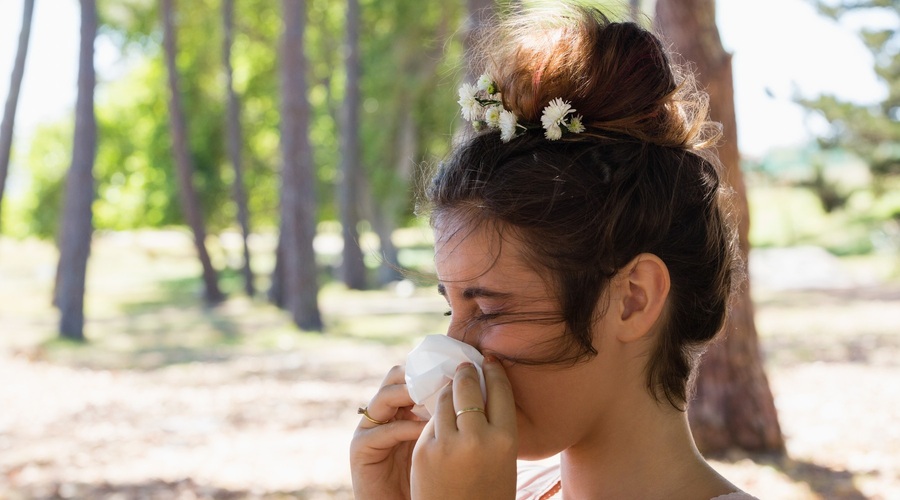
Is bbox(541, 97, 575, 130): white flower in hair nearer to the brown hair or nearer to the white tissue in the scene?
the brown hair

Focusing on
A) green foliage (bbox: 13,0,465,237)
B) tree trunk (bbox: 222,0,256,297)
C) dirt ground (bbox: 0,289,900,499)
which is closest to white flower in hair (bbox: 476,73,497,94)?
dirt ground (bbox: 0,289,900,499)

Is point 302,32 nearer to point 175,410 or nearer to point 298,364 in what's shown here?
point 298,364

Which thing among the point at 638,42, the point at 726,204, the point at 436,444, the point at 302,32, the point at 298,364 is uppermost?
the point at 302,32

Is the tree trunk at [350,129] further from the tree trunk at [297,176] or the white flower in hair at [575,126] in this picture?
the white flower in hair at [575,126]

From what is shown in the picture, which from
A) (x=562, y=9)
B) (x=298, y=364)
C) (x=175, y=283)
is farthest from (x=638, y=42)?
(x=175, y=283)

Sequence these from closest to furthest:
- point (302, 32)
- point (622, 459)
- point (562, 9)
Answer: point (622, 459) → point (562, 9) → point (302, 32)

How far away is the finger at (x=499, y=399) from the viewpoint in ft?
5.62

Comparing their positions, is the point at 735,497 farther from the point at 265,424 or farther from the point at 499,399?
the point at 265,424

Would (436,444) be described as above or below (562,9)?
below

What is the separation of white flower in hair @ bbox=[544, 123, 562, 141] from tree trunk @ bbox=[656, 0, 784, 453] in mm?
4394

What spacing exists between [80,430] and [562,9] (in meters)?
7.92

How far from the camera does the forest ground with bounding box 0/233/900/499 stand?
6.71 metres

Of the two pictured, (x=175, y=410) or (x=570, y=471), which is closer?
(x=570, y=471)

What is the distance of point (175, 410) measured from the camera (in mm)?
10062
